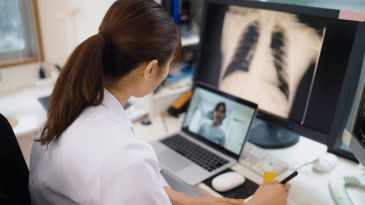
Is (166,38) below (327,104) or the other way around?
the other way around

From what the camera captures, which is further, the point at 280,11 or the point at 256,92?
the point at 256,92

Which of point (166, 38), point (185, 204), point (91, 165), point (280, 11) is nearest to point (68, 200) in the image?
point (91, 165)

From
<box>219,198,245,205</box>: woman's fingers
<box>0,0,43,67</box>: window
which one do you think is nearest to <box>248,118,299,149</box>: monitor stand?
<box>219,198,245,205</box>: woman's fingers

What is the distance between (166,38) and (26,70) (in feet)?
4.92

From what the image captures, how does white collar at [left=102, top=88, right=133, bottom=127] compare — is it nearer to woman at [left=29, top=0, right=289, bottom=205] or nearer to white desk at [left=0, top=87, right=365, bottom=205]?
woman at [left=29, top=0, right=289, bottom=205]

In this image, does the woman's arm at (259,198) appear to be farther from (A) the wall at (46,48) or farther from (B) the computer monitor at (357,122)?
(A) the wall at (46,48)

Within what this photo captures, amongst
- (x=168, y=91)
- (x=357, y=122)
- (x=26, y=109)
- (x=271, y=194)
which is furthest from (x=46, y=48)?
(x=357, y=122)

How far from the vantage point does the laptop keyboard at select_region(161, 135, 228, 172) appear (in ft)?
3.66

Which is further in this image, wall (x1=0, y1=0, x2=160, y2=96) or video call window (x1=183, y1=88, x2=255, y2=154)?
wall (x1=0, y1=0, x2=160, y2=96)

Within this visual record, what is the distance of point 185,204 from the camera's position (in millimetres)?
909

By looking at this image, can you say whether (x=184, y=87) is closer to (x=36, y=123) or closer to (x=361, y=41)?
(x=36, y=123)

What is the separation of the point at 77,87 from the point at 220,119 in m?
0.64

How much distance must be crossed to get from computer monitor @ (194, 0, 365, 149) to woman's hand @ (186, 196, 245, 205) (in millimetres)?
383

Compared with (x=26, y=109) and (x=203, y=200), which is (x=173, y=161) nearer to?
(x=203, y=200)
